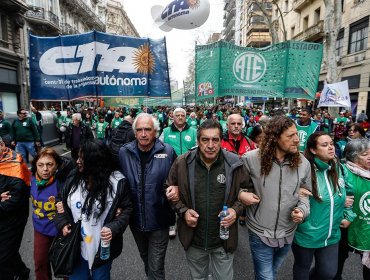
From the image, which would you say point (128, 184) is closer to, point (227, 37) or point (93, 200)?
point (93, 200)

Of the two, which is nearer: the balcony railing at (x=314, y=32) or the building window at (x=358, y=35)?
the building window at (x=358, y=35)

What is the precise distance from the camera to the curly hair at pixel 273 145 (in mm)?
2131

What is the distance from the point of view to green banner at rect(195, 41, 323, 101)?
A: 16.6 feet

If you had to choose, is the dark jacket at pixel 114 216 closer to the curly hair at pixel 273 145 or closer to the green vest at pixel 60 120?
the curly hair at pixel 273 145

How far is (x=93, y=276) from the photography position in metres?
2.13

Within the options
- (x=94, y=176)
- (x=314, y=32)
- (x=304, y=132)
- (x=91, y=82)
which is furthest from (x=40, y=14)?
(x=94, y=176)

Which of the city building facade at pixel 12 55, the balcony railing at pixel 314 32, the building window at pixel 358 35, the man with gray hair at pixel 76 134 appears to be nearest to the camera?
the man with gray hair at pixel 76 134

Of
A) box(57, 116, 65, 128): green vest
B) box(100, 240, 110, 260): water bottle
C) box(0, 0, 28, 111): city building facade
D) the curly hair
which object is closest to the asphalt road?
box(100, 240, 110, 260): water bottle

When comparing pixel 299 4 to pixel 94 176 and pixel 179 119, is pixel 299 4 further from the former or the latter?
pixel 94 176

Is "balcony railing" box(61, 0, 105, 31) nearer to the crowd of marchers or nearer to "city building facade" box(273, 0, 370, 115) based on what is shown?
"city building facade" box(273, 0, 370, 115)

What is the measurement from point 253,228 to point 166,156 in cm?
103

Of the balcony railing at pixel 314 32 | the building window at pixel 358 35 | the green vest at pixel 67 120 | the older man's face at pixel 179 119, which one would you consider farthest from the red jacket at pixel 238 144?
the balcony railing at pixel 314 32

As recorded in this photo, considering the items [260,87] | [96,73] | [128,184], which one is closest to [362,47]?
[260,87]

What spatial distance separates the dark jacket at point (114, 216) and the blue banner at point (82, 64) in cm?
234
